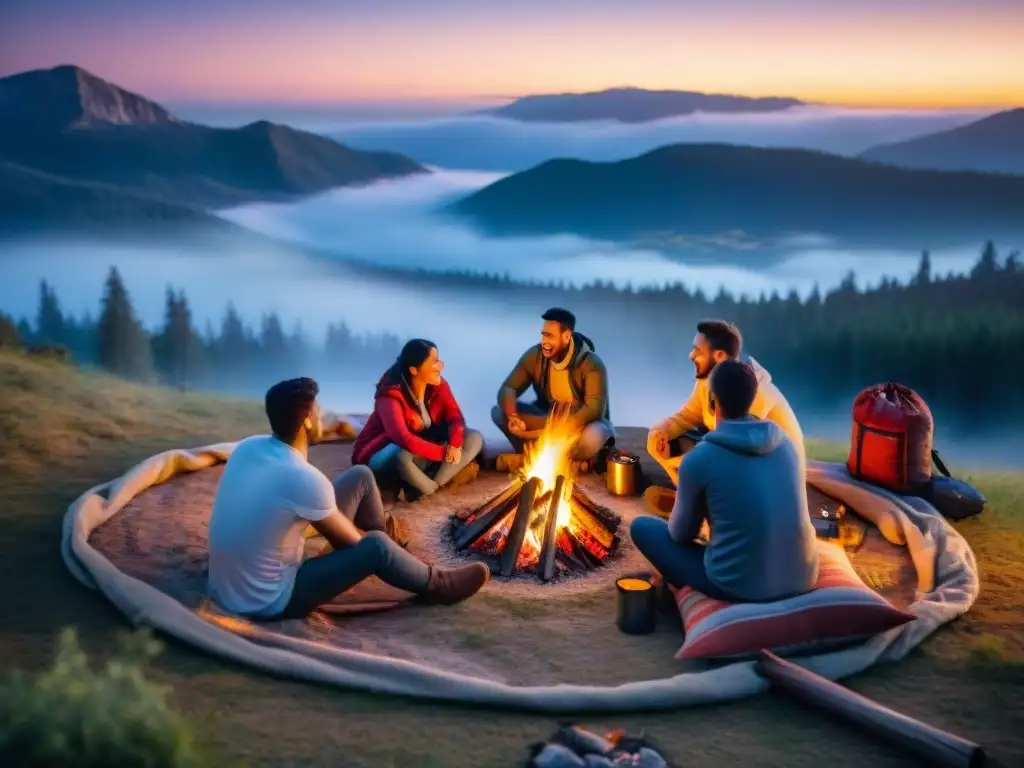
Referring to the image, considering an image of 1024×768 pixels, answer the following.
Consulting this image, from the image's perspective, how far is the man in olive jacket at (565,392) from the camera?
23.9ft

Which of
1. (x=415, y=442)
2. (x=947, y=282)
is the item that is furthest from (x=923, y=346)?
(x=415, y=442)

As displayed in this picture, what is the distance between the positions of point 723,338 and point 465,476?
7.93 ft

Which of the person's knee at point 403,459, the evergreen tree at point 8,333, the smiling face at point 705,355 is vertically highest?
the smiling face at point 705,355

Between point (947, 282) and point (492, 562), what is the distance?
338 inches

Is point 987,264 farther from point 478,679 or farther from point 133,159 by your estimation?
point 133,159

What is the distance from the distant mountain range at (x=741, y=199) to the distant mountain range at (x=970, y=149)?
5.4 inches

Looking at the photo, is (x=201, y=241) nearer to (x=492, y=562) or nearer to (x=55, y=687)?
(x=492, y=562)

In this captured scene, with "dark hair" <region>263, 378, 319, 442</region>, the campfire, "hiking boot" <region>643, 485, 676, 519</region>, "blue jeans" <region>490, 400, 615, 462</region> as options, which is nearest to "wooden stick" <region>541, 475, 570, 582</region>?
the campfire

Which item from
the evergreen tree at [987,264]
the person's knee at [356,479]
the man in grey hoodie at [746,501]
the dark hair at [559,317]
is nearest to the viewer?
the man in grey hoodie at [746,501]

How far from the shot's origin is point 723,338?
5.86 metres

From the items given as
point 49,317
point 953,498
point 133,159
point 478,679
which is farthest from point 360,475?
point 133,159

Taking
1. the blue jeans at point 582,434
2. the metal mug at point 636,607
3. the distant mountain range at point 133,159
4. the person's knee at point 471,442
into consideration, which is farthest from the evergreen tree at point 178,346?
the metal mug at point 636,607

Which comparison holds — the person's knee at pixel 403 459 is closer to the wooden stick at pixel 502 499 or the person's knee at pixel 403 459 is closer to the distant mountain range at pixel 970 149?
the wooden stick at pixel 502 499

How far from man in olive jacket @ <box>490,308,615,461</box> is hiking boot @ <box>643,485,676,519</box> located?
Answer: 28.5 inches
